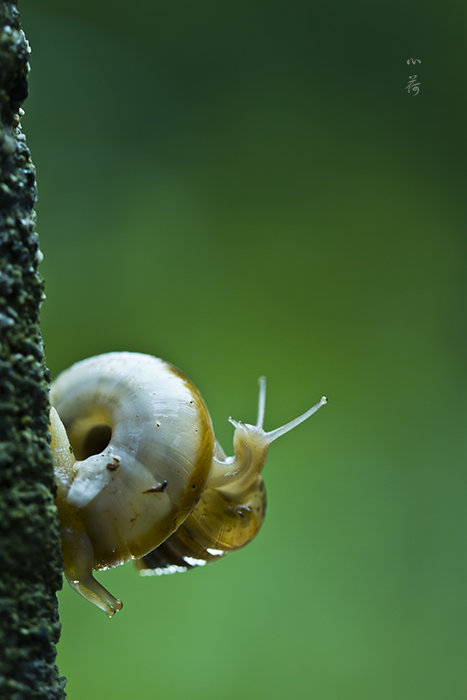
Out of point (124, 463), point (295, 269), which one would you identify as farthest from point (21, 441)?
point (295, 269)

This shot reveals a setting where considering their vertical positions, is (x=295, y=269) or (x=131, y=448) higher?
(x=295, y=269)

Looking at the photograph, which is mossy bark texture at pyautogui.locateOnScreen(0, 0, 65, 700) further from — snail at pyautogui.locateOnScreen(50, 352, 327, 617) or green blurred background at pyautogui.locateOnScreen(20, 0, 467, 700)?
green blurred background at pyautogui.locateOnScreen(20, 0, 467, 700)

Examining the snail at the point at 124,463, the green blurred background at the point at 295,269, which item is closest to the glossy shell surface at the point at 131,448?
the snail at the point at 124,463

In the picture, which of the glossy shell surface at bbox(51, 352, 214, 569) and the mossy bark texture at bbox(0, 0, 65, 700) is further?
the glossy shell surface at bbox(51, 352, 214, 569)

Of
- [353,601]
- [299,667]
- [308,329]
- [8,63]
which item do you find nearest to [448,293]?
[308,329]

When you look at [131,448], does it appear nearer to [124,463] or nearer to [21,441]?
[124,463]

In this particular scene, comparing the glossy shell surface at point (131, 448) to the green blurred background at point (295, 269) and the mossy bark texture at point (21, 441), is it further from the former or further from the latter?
the green blurred background at point (295, 269)

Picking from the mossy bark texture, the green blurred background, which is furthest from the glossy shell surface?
the green blurred background
